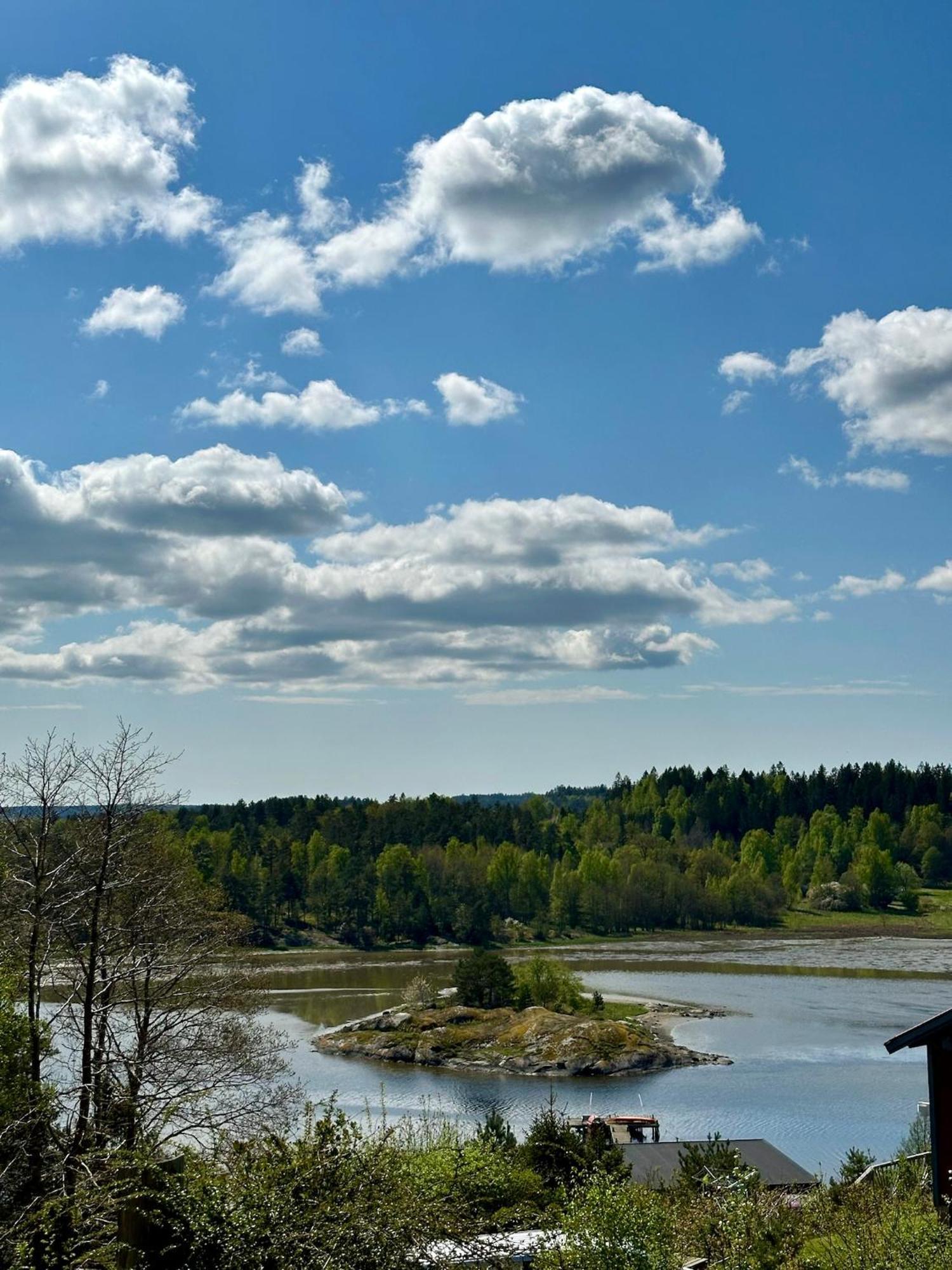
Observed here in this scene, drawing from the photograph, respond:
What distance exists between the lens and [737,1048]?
57.4 meters

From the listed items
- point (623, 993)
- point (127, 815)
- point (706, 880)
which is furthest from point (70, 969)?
point (706, 880)

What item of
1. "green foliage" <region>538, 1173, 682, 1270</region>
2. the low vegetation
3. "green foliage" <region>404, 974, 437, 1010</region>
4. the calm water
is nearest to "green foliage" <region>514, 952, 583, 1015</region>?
the low vegetation

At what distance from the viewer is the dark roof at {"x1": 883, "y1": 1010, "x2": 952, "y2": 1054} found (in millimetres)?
15586

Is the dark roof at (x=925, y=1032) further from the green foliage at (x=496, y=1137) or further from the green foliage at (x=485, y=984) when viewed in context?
the green foliage at (x=485, y=984)

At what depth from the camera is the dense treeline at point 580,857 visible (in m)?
118

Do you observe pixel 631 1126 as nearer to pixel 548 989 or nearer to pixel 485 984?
pixel 548 989

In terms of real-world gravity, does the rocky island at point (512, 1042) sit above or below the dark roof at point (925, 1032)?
below

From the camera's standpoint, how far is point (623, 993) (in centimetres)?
7588

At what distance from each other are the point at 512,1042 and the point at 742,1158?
34.7 m

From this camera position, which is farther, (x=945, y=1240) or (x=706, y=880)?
(x=706, y=880)

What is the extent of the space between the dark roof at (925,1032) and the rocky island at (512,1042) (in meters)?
40.6

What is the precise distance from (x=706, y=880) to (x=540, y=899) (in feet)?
66.9

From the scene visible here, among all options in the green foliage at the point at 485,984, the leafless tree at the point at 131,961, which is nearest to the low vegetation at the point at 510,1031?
the green foliage at the point at 485,984

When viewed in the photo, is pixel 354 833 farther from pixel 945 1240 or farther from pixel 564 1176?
pixel 945 1240
